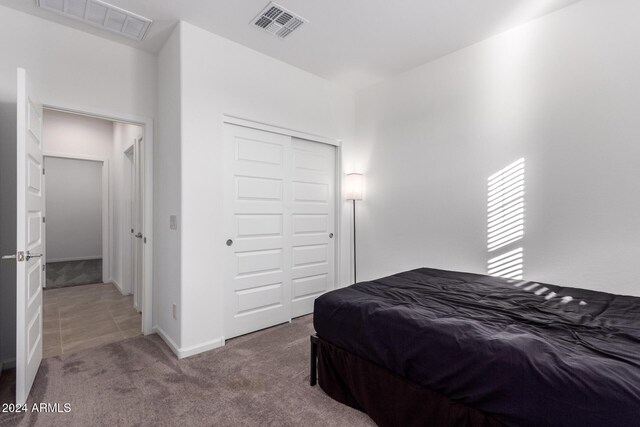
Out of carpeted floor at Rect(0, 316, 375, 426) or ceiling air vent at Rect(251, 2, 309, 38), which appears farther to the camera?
ceiling air vent at Rect(251, 2, 309, 38)

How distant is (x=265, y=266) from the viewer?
3.13 metres

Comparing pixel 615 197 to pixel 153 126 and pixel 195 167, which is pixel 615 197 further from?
pixel 153 126

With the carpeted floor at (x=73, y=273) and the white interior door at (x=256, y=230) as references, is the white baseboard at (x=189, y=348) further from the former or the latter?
the carpeted floor at (x=73, y=273)

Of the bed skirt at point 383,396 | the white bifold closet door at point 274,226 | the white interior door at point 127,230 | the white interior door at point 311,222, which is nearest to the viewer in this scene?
the bed skirt at point 383,396

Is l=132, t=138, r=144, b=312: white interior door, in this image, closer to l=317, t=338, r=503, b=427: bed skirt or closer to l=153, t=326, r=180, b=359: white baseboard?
l=153, t=326, r=180, b=359: white baseboard

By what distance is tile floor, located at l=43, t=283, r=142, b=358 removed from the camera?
9.13ft

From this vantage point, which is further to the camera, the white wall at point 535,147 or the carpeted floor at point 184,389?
the white wall at point 535,147

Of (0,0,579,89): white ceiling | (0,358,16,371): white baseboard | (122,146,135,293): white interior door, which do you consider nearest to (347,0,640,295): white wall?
(0,0,579,89): white ceiling

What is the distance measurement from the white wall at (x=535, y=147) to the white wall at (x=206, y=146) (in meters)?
1.62

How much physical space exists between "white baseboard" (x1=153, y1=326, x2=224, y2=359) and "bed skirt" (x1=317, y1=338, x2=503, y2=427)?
1.15 m

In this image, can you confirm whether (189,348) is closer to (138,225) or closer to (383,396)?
(383,396)

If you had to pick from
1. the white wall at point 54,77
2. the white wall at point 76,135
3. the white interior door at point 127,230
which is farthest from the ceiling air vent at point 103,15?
the white wall at point 76,135

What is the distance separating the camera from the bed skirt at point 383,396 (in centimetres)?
133

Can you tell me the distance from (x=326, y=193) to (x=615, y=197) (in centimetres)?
260
